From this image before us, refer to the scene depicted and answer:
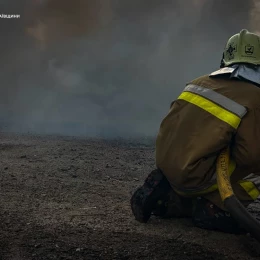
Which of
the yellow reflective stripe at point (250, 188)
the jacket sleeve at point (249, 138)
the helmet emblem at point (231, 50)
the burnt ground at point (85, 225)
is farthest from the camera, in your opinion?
the helmet emblem at point (231, 50)

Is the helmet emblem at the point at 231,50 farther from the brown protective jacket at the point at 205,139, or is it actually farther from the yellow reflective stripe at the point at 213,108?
the yellow reflective stripe at the point at 213,108

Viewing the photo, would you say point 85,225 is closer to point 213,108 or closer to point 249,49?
point 213,108

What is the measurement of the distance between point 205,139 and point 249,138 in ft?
1.14

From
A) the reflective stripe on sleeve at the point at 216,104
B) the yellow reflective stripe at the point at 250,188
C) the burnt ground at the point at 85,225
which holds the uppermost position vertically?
the reflective stripe on sleeve at the point at 216,104

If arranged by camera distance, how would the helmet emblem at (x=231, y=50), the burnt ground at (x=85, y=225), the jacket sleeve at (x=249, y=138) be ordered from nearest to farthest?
the burnt ground at (x=85, y=225)
the jacket sleeve at (x=249, y=138)
the helmet emblem at (x=231, y=50)

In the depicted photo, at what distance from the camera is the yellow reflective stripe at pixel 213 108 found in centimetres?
316

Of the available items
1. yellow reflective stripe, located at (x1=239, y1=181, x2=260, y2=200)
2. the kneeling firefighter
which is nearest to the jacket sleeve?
the kneeling firefighter

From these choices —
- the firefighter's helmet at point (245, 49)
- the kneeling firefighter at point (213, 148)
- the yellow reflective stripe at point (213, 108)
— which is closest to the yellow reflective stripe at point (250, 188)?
the kneeling firefighter at point (213, 148)

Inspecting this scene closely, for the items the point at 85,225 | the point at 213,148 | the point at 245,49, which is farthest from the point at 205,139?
the point at 85,225

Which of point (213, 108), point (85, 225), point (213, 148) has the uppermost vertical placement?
point (213, 108)

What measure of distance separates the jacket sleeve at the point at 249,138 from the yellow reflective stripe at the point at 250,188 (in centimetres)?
31

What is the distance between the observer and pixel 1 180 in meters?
5.16

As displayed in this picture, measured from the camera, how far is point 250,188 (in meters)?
3.46

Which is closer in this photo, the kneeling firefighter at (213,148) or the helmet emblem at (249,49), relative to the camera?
the kneeling firefighter at (213,148)
